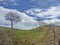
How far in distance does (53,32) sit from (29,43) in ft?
15.2

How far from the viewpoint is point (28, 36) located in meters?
32.2

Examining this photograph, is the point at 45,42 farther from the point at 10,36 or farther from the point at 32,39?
the point at 10,36

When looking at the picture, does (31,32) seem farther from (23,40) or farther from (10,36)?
(10,36)

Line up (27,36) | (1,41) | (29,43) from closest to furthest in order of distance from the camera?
(1,41), (29,43), (27,36)

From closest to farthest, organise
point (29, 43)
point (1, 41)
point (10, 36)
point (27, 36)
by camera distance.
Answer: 1. point (1, 41)
2. point (10, 36)
3. point (29, 43)
4. point (27, 36)

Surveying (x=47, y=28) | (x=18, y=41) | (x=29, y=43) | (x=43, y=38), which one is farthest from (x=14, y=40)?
(x=47, y=28)

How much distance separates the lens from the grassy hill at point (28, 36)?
2661 centimetres

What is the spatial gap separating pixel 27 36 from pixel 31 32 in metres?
1.20

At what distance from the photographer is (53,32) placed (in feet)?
109

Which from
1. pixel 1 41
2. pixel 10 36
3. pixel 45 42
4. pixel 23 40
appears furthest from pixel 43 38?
pixel 1 41

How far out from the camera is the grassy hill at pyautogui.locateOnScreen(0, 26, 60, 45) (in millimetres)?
26609

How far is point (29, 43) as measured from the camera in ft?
99.1

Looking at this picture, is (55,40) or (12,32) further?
(55,40)

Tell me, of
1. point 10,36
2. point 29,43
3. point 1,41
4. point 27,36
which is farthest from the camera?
point 27,36
